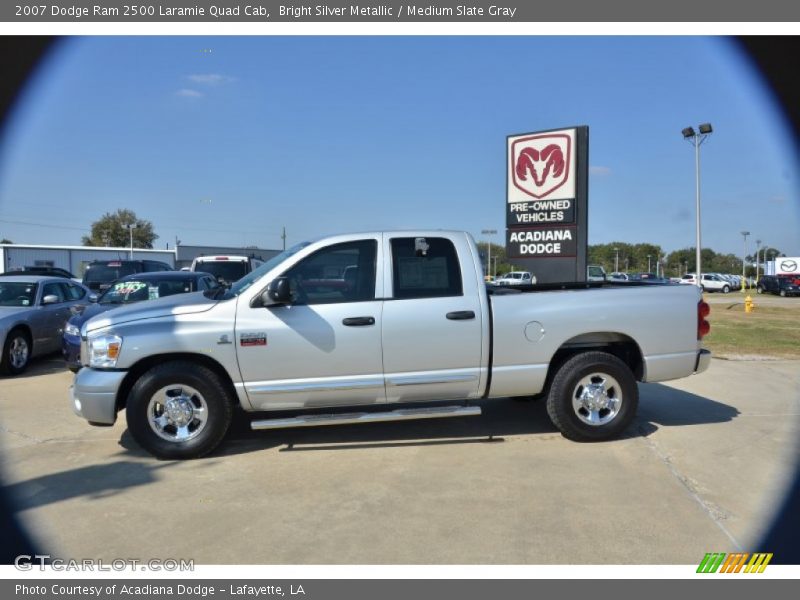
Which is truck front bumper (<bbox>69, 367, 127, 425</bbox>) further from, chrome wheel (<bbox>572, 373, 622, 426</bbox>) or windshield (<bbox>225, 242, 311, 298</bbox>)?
chrome wheel (<bbox>572, 373, 622, 426</bbox>)

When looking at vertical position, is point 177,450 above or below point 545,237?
below

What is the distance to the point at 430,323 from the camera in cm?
508

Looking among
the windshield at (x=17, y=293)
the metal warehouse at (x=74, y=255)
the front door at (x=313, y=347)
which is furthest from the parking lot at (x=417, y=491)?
the metal warehouse at (x=74, y=255)

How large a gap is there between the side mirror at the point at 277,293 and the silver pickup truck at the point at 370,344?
17 millimetres

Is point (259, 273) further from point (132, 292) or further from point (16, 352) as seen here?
point (16, 352)

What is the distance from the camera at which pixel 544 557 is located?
11.0ft

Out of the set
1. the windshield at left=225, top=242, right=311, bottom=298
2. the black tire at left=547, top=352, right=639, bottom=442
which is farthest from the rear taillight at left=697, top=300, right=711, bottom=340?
the windshield at left=225, top=242, right=311, bottom=298

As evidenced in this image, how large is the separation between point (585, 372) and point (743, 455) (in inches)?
59.7

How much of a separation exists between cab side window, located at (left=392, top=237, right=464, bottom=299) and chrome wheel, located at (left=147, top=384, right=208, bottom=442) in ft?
6.60

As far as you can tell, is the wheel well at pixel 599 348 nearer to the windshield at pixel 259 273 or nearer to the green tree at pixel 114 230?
the windshield at pixel 259 273

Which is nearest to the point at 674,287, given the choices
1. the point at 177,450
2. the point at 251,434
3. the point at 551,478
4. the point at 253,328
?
the point at 551,478

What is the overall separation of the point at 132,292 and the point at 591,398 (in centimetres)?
705

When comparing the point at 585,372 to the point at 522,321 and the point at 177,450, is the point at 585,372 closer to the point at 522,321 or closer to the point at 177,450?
the point at 522,321

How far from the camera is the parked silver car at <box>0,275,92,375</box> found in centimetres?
892
